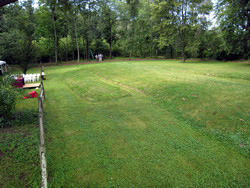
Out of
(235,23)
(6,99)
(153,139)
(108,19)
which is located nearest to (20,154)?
(6,99)

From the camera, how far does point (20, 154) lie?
3521 mm

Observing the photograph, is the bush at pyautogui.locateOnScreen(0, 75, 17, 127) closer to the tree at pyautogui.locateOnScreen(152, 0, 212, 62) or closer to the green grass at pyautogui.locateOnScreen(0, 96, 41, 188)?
the green grass at pyautogui.locateOnScreen(0, 96, 41, 188)

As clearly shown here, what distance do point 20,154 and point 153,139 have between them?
9.82 ft

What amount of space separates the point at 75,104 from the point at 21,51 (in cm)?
1056

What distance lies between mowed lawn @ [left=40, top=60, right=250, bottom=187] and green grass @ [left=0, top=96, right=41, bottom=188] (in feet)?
0.92

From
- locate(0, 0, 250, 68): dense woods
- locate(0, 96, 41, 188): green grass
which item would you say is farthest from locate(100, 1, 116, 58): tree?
locate(0, 96, 41, 188): green grass

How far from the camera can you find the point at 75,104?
275 inches

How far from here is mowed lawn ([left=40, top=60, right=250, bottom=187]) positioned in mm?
2998

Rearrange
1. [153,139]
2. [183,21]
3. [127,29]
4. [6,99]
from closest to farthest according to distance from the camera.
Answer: [153,139] → [6,99] → [183,21] → [127,29]

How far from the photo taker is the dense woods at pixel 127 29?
713 inches

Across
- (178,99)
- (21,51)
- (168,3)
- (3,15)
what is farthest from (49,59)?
(178,99)

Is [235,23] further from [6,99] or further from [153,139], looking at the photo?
[6,99]

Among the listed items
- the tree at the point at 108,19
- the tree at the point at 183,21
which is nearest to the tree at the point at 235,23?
the tree at the point at 183,21

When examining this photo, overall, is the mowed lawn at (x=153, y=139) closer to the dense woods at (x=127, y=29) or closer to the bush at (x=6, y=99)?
the bush at (x=6, y=99)
